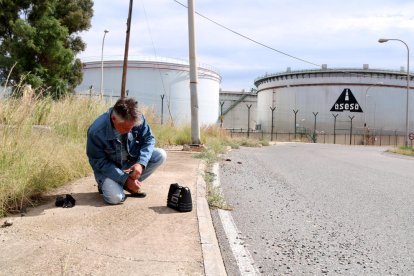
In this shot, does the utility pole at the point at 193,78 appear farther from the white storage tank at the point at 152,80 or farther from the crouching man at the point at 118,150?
the white storage tank at the point at 152,80

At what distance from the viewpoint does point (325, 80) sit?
214 ft

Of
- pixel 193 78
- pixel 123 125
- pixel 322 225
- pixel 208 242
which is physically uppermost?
pixel 193 78

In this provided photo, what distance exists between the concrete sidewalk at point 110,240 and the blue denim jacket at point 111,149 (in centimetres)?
37

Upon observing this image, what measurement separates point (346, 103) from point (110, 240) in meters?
65.1

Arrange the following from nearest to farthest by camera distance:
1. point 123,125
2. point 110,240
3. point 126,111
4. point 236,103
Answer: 1. point 110,240
2. point 126,111
3. point 123,125
4. point 236,103

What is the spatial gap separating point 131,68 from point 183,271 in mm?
50718

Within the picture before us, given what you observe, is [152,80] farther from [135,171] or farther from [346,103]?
[135,171]

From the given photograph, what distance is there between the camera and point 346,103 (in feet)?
214

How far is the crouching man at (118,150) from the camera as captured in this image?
476 cm

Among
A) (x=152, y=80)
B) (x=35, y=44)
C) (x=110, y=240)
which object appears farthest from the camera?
(x=152, y=80)

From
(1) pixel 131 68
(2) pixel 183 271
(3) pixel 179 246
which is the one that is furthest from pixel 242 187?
(1) pixel 131 68

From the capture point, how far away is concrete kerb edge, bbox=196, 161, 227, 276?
3277 millimetres

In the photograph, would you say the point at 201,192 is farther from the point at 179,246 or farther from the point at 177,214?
the point at 179,246

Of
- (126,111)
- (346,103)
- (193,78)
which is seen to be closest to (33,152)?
(126,111)
